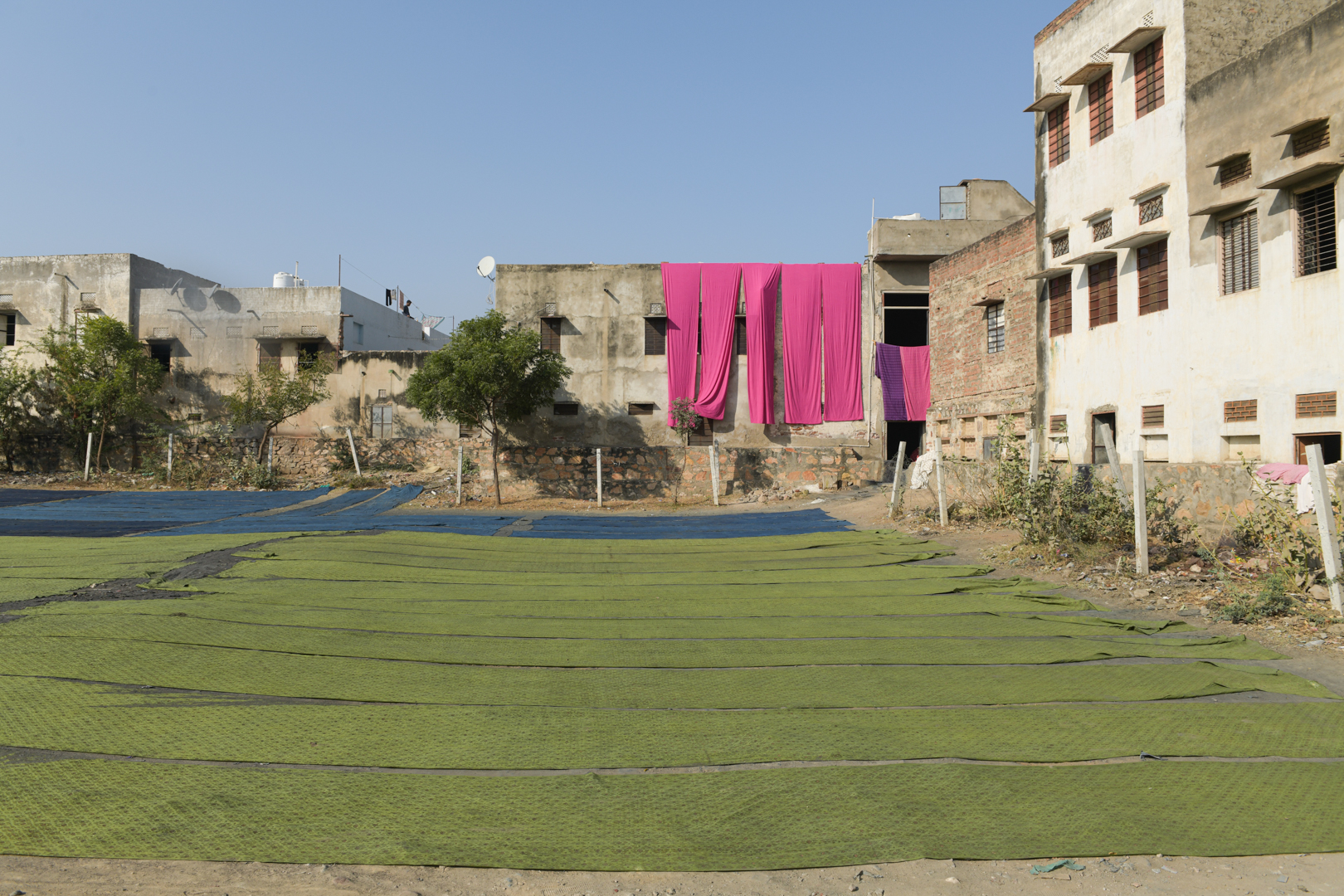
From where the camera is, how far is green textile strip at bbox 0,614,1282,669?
5281 millimetres

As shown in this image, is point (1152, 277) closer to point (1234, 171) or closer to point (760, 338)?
point (1234, 171)

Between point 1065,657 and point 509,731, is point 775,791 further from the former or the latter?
point 1065,657

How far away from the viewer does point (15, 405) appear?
24.9 m

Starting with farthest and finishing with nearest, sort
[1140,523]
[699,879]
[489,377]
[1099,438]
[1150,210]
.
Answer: [489,377], [1099,438], [1150,210], [1140,523], [699,879]

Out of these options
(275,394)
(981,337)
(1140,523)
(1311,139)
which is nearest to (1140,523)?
(1140,523)

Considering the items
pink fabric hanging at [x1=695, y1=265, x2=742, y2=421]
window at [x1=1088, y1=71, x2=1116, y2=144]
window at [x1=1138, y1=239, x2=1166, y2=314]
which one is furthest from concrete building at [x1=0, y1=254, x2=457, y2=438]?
window at [x1=1138, y1=239, x2=1166, y2=314]

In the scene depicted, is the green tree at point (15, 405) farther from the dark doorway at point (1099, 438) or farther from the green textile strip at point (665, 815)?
the dark doorway at point (1099, 438)

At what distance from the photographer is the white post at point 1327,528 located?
253 inches

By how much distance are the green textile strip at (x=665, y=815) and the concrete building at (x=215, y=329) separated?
22.4 m

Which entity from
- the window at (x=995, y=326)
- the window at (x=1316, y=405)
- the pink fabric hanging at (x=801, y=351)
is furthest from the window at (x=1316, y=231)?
the pink fabric hanging at (x=801, y=351)

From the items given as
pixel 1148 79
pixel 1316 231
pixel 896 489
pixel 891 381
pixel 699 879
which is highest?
pixel 1148 79

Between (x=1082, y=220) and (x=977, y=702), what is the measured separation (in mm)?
12384

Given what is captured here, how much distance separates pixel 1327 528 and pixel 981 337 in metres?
11.5

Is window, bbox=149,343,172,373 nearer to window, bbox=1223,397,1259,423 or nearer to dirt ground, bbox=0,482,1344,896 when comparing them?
dirt ground, bbox=0,482,1344,896
